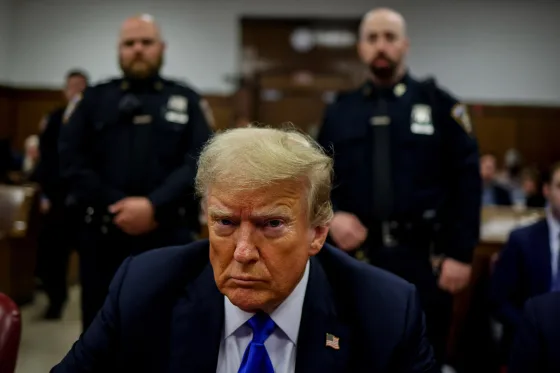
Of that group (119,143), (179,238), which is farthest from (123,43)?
(179,238)

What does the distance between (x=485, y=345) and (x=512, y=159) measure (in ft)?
18.6

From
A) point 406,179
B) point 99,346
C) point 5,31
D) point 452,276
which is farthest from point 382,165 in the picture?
point 5,31

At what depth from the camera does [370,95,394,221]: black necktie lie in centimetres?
243

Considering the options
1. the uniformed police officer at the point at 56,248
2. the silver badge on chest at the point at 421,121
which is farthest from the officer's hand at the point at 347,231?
the uniformed police officer at the point at 56,248

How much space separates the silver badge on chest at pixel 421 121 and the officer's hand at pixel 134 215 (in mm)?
1145

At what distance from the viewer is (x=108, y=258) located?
2625mm

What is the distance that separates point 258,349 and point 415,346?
0.34 m

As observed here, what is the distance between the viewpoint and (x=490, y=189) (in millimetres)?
6363

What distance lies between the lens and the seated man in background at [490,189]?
20.3 feet

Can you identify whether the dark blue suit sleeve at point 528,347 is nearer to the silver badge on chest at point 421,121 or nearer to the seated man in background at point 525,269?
the silver badge on chest at point 421,121

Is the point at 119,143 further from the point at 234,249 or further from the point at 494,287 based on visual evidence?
the point at 494,287

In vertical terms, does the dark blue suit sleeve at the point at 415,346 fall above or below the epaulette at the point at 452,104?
below

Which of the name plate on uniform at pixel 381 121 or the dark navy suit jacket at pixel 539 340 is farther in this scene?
the name plate on uniform at pixel 381 121

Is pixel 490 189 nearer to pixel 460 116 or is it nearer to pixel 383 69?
pixel 460 116
